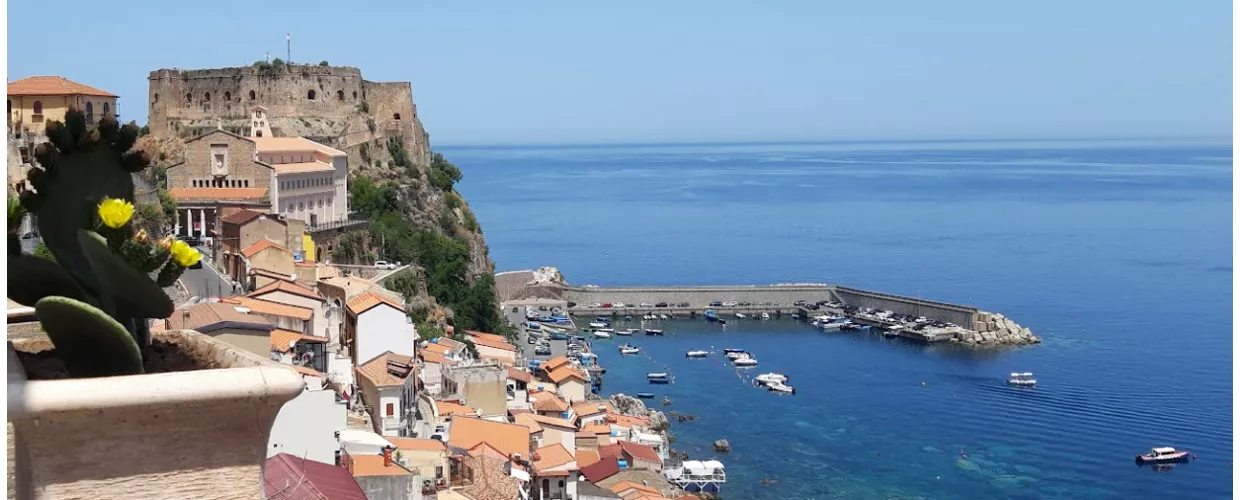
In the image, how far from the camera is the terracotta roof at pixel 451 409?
76.4ft

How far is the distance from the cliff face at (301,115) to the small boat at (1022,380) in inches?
632

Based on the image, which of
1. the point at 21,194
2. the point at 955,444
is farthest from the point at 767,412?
the point at 21,194

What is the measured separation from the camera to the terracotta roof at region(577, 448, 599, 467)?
23.7 meters

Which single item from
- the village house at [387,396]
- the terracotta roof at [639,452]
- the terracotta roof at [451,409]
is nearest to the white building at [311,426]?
the village house at [387,396]

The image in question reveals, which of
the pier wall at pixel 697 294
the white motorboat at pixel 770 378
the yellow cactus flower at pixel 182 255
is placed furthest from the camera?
the pier wall at pixel 697 294

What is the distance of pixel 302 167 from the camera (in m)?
33.9

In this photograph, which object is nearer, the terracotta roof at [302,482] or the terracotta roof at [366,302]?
the terracotta roof at [302,482]

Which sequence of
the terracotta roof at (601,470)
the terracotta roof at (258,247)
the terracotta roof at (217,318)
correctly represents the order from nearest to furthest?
the terracotta roof at (217,318) → the terracotta roof at (601,470) → the terracotta roof at (258,247)

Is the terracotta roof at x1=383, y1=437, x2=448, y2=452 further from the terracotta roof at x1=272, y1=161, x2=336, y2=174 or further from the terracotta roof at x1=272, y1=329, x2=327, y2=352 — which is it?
the terracotta roof at x1=272, y1=161, x2=336, y2=174

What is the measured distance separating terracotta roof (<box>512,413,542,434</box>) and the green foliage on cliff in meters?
9.99

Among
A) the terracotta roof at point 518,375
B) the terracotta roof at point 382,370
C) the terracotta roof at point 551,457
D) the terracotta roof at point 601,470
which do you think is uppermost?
the terracotta roof at point 382,370

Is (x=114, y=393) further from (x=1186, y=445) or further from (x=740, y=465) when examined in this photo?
(x=1186, y=445)

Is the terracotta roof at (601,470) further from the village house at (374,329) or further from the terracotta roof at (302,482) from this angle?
the terracotta roof at (302,482)

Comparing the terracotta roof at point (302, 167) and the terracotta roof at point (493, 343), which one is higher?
the terracotta roof at point (302, 167)
